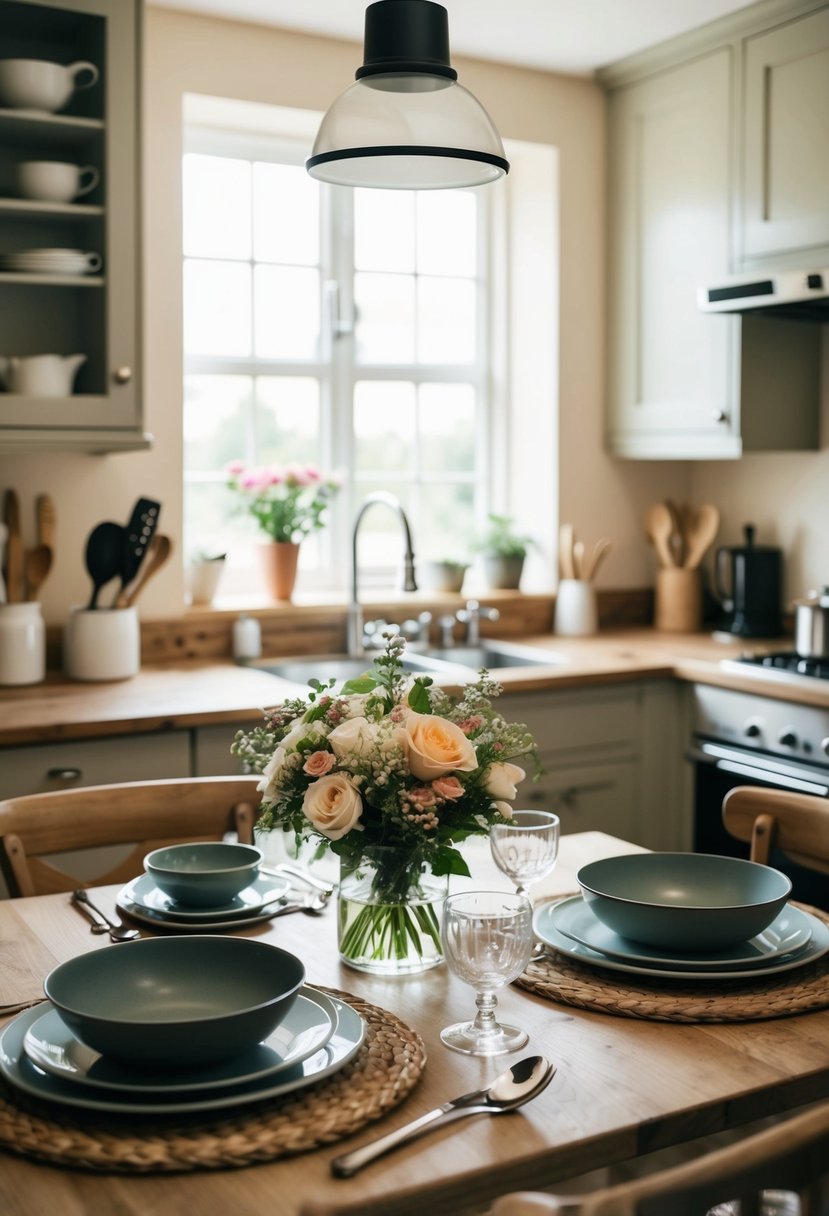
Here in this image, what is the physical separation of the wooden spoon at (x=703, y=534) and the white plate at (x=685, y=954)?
2.32 m

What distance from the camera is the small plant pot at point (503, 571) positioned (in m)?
3.80

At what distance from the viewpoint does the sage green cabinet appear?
3.04 m

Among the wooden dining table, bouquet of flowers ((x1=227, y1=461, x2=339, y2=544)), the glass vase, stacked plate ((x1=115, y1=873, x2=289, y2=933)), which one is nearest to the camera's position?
the wooden dining table

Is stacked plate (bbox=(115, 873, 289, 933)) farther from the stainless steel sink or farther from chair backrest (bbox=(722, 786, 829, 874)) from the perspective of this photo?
the stainless steel sink

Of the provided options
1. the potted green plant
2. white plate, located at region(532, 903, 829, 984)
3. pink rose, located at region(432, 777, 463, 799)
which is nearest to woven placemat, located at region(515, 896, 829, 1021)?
white plate, located at region(532, 903, 829, 984)

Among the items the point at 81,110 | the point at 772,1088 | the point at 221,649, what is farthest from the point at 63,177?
the point at 772,1088

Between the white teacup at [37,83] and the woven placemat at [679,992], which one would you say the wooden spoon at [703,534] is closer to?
the white teacup at [37,83]

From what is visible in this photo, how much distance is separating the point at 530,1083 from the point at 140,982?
1.31 ft

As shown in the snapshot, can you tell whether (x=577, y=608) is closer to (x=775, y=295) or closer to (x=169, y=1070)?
(x=775, y=295)

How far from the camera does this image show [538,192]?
12.6 ft

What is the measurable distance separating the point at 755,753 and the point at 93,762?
4.84ft

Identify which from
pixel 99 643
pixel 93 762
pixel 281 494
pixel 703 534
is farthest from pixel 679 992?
pixel 703 534

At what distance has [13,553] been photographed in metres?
2.97

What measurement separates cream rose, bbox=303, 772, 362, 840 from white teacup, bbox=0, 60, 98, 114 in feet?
6.36
